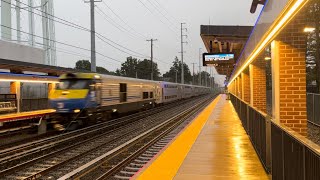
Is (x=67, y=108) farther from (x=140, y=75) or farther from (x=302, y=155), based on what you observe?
(x=140, y=75)

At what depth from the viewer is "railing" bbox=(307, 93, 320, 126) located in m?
20.4

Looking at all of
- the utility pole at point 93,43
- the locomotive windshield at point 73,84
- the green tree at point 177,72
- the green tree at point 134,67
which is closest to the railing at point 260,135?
the locomotive windshield at point 73,84

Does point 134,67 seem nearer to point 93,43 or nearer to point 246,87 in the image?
point 93,43

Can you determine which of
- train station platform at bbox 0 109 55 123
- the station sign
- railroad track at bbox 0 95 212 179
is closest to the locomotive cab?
train station platform at bbox 0 109 55 123

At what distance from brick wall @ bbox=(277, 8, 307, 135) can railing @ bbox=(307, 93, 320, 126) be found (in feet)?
41.2

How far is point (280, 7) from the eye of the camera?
5625 mm

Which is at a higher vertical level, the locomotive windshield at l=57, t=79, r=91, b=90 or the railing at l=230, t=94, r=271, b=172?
the locomotive windshield at l=57, t=79, r=91, b=90

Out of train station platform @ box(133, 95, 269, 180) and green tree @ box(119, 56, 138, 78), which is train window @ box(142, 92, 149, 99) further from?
green tree @ box(119, 56, 138, 78)

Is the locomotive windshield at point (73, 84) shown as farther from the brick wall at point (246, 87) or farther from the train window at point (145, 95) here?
the train window at point (145, 95)

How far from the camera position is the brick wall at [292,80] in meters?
8.23

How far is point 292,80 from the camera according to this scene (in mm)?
8344

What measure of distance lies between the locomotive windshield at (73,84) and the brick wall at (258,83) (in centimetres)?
936

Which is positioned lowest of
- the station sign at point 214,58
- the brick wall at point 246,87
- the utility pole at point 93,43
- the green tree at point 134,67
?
the brick wall at point 246,87

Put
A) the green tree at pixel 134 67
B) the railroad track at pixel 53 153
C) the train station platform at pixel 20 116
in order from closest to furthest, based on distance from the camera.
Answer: the railroad track at pixel 53 153 < the train station platform at pixel 20 116 < the green tree at pixel 134 67
